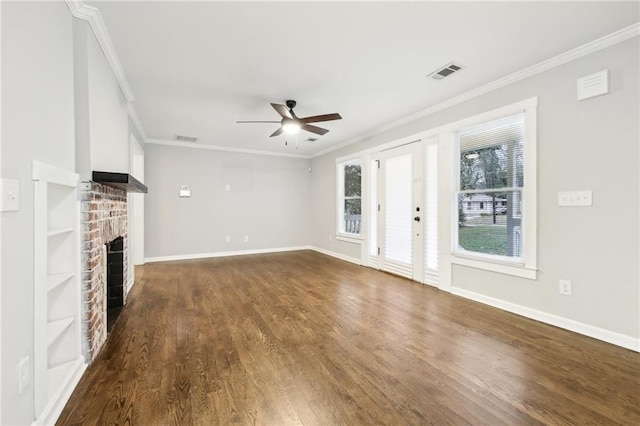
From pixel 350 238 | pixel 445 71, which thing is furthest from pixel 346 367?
pixel 350 238

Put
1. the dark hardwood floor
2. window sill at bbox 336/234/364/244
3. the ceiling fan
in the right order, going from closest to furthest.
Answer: the dark hardwood floor, the ceiling fan, window sill at bbox 336/234/364/244

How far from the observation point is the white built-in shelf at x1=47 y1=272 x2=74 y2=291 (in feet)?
5.66

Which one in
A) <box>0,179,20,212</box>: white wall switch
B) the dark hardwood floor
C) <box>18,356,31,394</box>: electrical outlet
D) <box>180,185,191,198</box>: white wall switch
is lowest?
the dark hardwood floor

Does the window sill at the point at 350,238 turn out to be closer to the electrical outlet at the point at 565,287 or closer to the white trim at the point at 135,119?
the electrical outlet at the point at 565,287

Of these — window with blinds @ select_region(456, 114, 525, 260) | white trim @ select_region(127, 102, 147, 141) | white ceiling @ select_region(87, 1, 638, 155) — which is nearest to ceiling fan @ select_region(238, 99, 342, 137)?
white ceiling @ select_region(87, 1, 638, 155)

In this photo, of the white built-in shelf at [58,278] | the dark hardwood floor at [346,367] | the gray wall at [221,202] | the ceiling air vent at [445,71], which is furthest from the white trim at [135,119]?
the ceiling air vent at [445,71]

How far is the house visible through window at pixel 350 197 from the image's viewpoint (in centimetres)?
584

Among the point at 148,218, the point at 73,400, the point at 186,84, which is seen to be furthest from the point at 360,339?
the point at 148,218

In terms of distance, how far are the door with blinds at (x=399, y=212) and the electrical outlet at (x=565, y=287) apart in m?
1.68

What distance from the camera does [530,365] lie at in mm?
2041

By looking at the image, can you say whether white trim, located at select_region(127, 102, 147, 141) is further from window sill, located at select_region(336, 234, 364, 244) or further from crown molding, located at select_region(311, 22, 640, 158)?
window sill, located at select_region(336, 234, 364, 244)

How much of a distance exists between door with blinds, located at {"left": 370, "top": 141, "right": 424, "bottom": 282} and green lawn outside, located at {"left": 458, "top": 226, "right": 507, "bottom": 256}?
0.65 metres

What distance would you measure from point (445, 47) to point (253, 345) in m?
3.10

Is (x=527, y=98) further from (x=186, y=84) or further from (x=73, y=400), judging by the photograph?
(x=73, y=400)
